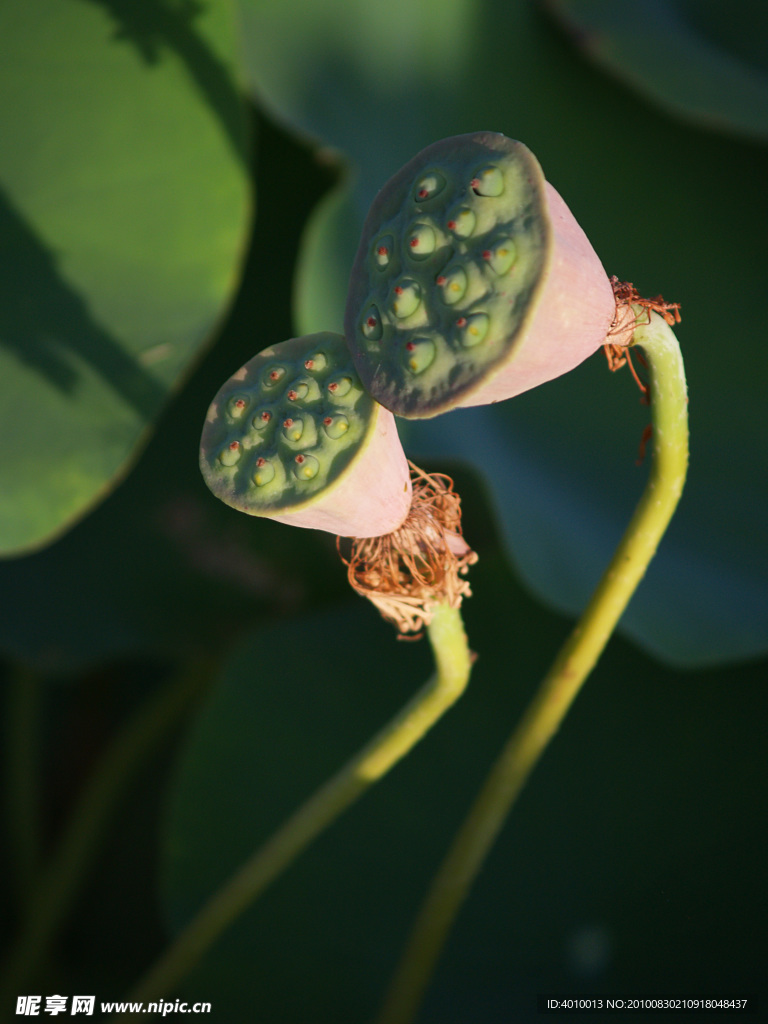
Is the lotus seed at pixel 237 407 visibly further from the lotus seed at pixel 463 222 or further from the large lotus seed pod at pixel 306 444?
the lotus seed at pixel 463 222

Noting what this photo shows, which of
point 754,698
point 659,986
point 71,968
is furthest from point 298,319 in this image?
point 71,968

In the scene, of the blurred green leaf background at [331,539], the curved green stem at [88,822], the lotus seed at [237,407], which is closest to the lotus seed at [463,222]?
the lotus seed at [237,407]

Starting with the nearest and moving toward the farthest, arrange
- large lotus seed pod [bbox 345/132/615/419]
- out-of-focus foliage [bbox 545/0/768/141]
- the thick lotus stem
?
large lotus seed pod [bbox 345/132/615/419]
the thick lotus stem
out-of-focus foliage [bbox 545/0/768/141]

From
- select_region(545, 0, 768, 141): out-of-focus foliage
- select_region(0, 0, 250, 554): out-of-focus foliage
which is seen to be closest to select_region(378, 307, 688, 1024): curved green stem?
select_region(0, 0, 250, 554): out-of-focus foliage

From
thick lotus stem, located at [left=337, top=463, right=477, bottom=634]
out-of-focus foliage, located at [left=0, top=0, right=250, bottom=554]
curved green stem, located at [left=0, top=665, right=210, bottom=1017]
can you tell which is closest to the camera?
thick lotus stem, located at [left=337, top=463, right=477, bottom=634]

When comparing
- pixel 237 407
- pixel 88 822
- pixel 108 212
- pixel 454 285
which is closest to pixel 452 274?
pixel 454 285

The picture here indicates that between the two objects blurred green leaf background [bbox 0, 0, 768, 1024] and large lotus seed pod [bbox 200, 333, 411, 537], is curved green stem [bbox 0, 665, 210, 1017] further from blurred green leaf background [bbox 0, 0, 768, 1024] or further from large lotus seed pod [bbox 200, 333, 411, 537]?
large lotus seed pod [bbox 200, 333, 411, 537]

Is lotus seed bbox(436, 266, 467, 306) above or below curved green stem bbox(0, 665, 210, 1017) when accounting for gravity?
above
